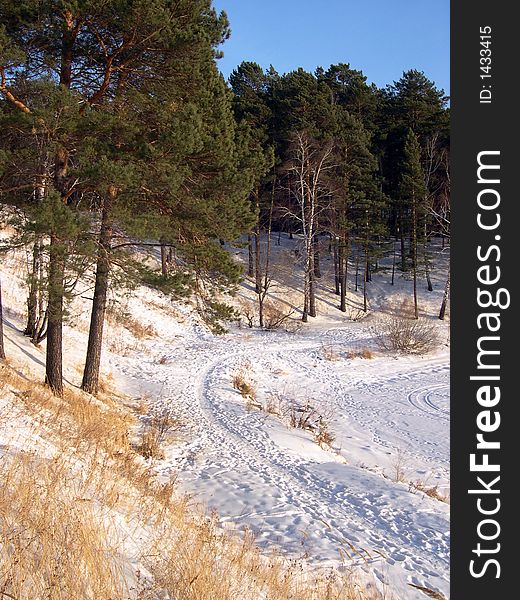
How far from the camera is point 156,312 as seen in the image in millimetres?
21953

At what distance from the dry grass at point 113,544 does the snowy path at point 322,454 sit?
30.0 inches

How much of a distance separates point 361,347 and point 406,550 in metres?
14.9

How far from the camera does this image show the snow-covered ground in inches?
201

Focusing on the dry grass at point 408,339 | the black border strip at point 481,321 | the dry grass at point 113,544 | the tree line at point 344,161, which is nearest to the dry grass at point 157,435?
the dry grass at point 113,544

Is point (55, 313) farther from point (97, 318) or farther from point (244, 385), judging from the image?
point (244, 385)

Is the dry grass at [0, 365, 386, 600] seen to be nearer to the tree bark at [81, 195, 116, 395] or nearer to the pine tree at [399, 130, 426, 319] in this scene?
the tree bark at [81, 195, 116, 395]

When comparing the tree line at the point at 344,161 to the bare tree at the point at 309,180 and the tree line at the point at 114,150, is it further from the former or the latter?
the tree line at the point at 114,150

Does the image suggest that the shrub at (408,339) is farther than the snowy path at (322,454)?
Yes

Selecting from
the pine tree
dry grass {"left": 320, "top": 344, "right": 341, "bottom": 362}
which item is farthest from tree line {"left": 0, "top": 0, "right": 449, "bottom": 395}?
the pine tree

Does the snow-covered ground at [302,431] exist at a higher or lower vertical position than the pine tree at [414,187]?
lower

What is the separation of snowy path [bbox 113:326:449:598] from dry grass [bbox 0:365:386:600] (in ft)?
2.50

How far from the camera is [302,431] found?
9.91m

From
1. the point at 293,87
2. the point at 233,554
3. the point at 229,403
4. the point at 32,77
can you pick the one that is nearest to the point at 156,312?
the point at 229,403

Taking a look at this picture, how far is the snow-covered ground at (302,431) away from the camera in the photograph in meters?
5.10
